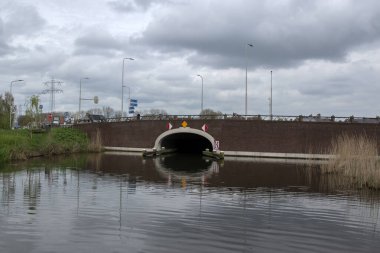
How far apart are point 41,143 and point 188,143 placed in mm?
25520

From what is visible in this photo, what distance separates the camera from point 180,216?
43.2ft

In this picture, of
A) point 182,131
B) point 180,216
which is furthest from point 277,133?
point 180,216

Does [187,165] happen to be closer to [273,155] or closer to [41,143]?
[41,143]

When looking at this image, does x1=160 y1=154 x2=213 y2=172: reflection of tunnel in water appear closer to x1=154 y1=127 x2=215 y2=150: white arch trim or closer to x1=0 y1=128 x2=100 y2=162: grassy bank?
x1=154 y1=127 x2=215 y2=150: white arch trim

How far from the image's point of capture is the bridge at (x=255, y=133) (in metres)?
47.0

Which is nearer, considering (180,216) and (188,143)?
(180,216)

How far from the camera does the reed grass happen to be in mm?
21078

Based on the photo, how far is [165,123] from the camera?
52031 mm

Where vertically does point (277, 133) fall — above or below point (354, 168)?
above

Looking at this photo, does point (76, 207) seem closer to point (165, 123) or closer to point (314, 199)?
point (314, 199)

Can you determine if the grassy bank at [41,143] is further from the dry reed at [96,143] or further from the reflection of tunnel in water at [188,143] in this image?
the reflection of tunnel in water at [188,143]

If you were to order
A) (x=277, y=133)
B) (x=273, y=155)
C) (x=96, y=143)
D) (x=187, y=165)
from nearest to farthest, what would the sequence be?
(x=187, y=165)
(x=273, y=155)
(x=277, y=133)
(x=96, y=143)

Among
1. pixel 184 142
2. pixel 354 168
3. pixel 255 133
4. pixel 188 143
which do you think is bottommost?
pixel 354 168

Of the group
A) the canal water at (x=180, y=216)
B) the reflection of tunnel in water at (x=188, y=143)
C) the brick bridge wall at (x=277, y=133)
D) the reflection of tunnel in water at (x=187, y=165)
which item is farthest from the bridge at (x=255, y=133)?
the canal water at (x=180, y=216)
